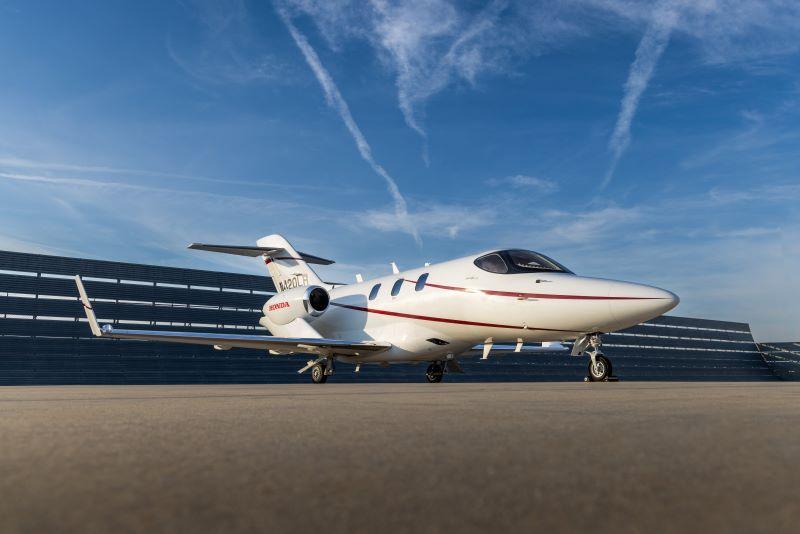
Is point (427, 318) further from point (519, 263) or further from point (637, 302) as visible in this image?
point (637, 302)

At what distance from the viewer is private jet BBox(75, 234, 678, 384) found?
946 cm

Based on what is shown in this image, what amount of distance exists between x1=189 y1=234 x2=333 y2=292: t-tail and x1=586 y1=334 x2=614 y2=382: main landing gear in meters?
9.56

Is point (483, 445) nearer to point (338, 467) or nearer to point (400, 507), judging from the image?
point (338, 467)

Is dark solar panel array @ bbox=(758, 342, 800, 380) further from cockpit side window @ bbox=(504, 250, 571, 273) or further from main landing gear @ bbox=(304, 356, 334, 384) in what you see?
cockpit side window @ bbox=(504, 250, 571, 273)

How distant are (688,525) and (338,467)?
689mm

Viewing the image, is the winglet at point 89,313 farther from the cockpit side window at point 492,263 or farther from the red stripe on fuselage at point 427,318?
the cockpit side window at point 492,263

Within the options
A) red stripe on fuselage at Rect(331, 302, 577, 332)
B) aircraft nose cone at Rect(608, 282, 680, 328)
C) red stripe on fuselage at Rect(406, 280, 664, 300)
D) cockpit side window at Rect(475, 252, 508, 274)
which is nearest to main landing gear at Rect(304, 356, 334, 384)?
red stripe on fuselage at Rect(331, 302, 577, 332)

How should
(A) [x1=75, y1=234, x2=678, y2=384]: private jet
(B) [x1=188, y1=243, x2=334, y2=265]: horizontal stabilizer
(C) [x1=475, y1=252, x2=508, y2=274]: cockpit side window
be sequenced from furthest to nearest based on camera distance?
(B) [x1=188, y1=243, x2=334, y2=265]: horizontal stabilizer, (C) [x1=475, y1=252, x2=508, y2=274]: cockpit side window, (A) [x1=75, y1=234, x2=678, y2=384]: private jet

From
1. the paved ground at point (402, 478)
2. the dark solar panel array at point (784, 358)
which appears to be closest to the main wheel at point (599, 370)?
the paved ground at point (402, 478)

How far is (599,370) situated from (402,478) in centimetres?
924

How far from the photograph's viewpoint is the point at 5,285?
25.8 m

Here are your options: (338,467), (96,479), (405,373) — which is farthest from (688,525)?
(405,373)

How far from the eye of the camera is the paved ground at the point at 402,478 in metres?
0.93

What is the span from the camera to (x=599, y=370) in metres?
9.73
